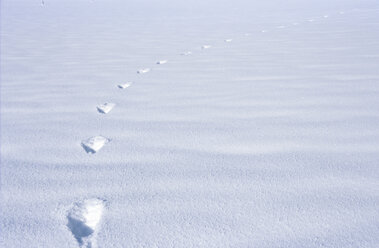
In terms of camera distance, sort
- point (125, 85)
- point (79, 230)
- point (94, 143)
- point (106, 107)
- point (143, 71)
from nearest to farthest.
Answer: point (79, 230) → point (94, 143) → point (106, 107) → point (125, 85) → point (143, 71)

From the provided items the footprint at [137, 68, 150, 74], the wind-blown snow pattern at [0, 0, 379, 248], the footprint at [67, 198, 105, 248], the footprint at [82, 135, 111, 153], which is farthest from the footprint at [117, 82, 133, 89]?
the footprint at [67, 198, 105, 248]

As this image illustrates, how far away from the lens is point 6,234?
937 mm

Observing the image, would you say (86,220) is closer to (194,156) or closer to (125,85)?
(194,156)

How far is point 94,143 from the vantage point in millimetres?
1523

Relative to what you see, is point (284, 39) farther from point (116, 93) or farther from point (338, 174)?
point (338, 174)

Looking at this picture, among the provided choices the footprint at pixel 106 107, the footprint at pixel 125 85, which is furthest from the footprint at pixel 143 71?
the footprint at pixel 106 107

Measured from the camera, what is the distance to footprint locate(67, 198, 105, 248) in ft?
2.95

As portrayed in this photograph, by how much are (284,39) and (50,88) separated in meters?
2.88

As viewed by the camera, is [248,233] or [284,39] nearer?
[248,233]

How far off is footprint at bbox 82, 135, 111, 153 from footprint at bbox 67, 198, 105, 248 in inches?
16.0

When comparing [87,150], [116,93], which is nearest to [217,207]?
[87,150]

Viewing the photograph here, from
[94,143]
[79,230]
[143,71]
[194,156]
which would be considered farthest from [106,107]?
[79,230]

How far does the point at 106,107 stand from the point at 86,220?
1.07 meters

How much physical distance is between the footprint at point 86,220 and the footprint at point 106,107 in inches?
35.4
